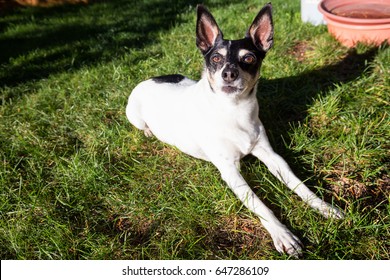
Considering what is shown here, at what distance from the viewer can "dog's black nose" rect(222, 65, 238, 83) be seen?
2340 mm

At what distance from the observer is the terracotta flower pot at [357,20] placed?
386cm

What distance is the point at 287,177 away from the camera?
252 cm

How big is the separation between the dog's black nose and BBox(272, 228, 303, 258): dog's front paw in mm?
975

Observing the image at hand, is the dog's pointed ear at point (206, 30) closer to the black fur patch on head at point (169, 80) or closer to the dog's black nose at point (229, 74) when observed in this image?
the dog's black nose at point (229, 74)

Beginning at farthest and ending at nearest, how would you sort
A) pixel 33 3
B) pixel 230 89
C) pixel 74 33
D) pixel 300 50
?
1. pixel 33 3
2. pixel 74 33
3. pixel 300 50
4. pixel 230 89

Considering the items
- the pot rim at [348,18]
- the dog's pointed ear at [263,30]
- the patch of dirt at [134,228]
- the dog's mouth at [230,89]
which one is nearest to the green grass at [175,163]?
the patch of dirt at [134,228]

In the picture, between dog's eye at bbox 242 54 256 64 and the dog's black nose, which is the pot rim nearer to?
dog's eye at bbox 242 54 256 64

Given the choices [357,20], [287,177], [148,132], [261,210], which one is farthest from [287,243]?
[357,20]

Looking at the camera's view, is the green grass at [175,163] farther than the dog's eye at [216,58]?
No

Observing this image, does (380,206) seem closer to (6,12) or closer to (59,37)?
(59,37)

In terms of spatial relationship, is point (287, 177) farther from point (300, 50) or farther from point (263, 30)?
point (300, 50)

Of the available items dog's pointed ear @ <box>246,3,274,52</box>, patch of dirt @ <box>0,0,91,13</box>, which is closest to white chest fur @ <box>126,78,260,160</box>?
dog's pointed ear @ <box>246,3,274,52</box>

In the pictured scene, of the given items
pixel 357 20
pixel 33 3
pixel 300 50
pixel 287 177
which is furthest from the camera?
pixel 33 3

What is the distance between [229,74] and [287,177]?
81 cm
